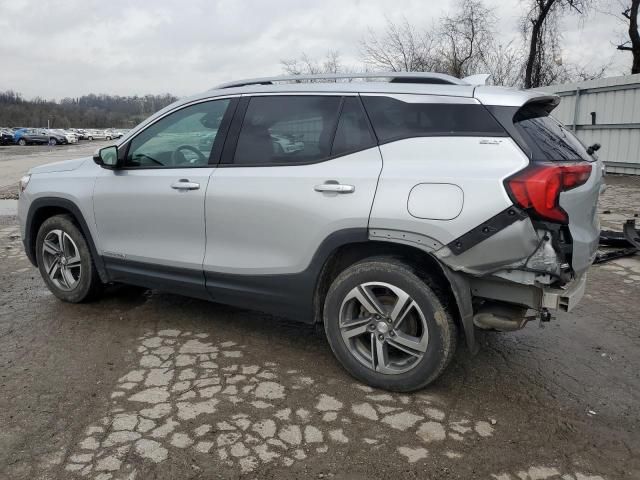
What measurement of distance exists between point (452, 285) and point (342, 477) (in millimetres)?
1158

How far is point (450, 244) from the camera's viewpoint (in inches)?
116

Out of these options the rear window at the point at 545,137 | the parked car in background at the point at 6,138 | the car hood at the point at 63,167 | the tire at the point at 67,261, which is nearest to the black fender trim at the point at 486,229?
the rear window at the point at 545,137

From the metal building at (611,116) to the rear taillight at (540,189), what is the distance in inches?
467

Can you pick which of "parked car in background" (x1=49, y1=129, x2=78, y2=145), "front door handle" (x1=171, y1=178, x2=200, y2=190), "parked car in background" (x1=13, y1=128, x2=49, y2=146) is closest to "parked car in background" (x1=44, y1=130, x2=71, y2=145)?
"parked car in background" (x1=49, y1=129, x2=78, y2=145)

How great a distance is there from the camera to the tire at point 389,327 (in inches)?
123

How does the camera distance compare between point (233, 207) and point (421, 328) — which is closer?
point (421, 328)

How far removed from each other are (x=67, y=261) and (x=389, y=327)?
3035mm

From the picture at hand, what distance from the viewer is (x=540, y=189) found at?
9.18ft

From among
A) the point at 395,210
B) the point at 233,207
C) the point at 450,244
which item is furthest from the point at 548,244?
the point at 233,207

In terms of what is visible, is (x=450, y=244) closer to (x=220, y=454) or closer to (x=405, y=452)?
(x=405, y=452)

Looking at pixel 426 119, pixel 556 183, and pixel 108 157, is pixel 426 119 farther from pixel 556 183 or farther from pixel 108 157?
pixel 108 157

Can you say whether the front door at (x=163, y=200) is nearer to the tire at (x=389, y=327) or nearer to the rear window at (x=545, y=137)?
the tire at (x=389, y=327)

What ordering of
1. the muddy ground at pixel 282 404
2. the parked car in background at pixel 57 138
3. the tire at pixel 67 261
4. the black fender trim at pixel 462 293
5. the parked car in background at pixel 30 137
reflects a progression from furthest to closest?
the parked car in background at pixel 57 138
the parked car in background at pixel 30 137
the tire at pixel 67 261
the black fender trim at pixel 462 293
the muddy ground at pixel 282 404

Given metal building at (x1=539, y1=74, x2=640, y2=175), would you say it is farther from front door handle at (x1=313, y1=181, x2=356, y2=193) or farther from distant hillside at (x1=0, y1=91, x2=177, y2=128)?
distant hillside at (x1=0, y1=91, x2=177, y2=128)
